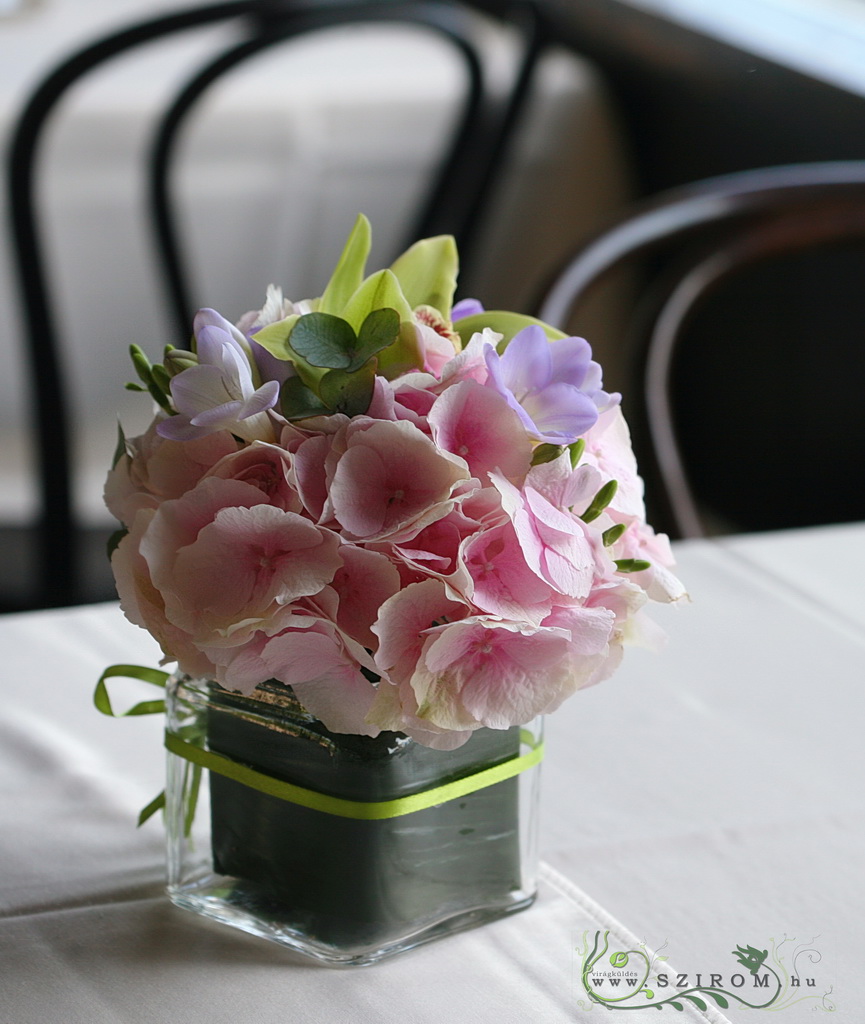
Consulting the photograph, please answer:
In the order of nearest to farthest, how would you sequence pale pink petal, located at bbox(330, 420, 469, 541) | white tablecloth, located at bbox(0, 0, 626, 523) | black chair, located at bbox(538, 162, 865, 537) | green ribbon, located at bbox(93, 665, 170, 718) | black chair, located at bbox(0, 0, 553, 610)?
1. pale pink petal, located at bbox(330, 420, 469, 541)
2. green ribbon, located at bbox(93, 665, 170, 718)
3. black chair, located at bbox(538, 162, 865, 537)
4. black chair, located at bbox(0, 0, 553, 610)
5. white tablecloth, located at bbox(0, 0, 626, 523)

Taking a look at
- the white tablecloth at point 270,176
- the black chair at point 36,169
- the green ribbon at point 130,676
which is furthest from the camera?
the white tablecloth at point 270,176

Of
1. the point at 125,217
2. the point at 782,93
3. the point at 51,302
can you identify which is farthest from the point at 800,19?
the point at 51,302

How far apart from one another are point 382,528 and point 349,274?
10 centimetres

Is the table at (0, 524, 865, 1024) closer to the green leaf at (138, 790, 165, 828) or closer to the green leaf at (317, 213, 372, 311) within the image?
the green leaf at (138, 790, 165, 828)

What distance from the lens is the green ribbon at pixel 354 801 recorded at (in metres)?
0.39

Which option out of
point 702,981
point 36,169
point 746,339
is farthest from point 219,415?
point 746,339

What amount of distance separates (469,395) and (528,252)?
1923mm

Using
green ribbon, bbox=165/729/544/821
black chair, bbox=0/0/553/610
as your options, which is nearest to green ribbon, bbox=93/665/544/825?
green ribbon, bbox=165/729/544/821

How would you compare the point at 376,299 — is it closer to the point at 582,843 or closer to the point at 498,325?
the point at 498,325

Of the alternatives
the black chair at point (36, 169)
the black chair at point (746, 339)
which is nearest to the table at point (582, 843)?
the black chair at point (746, 339)

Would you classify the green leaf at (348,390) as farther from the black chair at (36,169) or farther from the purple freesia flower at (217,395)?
the black chair at (36,169)

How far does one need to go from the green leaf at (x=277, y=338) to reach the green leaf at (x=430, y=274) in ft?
0.18

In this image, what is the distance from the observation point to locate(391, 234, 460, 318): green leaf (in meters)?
0.42

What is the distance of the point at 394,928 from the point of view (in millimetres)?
408
